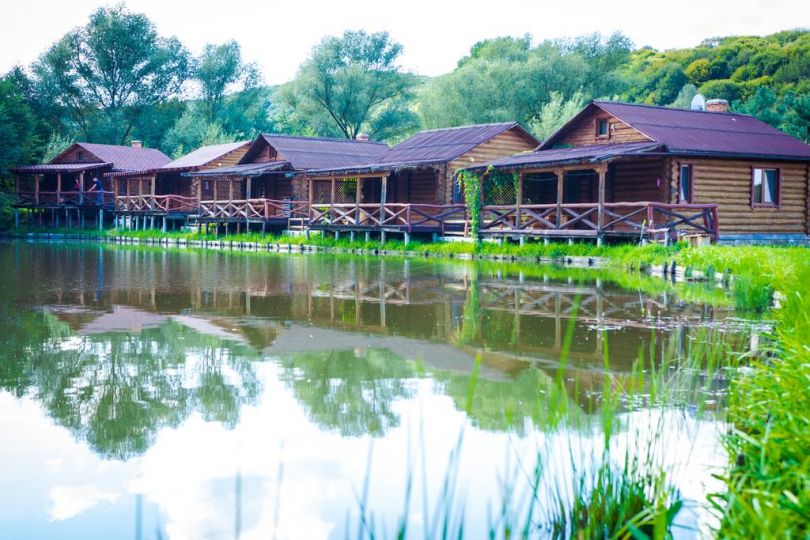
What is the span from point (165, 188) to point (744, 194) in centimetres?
3660

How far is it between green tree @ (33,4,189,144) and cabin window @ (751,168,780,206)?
5696 centimetres

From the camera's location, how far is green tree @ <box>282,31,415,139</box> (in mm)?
68000

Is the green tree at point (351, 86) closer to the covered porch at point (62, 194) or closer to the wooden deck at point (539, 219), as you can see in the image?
the covered porch at point (62, 194)

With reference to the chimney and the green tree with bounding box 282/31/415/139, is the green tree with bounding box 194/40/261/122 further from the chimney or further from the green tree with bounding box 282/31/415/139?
the chimney

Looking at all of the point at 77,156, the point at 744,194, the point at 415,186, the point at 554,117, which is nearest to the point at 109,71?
the point at 77,156

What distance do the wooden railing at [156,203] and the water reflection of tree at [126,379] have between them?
37.0 metres

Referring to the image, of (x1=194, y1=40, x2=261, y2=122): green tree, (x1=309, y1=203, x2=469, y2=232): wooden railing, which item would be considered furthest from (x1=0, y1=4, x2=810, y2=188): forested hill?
(x1=309, y1=203, x2=469, y2=232): wooden railing

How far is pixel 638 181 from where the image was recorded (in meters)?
29.2

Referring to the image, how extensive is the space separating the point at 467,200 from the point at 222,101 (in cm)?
5165

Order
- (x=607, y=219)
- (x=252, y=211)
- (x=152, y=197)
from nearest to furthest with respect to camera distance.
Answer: (x=607, y=219), (x=252, y=211), (x=152, y=197)

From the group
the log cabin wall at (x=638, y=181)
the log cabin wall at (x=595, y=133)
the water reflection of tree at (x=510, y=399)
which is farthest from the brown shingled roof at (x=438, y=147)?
the water reflection of tree at (x=510, y=399)

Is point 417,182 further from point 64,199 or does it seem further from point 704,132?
point 64,199

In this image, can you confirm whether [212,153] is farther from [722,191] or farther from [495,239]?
[722,191]

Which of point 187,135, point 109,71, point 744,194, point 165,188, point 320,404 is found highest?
point 109,71
